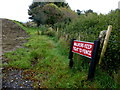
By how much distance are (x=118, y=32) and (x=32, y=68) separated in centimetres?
324

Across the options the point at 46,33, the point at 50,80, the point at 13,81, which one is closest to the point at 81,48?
the point at 50,80

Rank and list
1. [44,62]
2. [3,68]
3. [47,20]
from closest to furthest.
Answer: [3,68] < [44,62] < [47,20]

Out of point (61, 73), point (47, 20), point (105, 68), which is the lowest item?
point (61, 73)

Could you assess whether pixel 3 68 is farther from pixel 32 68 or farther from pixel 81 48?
pixel 81 48

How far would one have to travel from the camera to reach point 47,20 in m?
20.1

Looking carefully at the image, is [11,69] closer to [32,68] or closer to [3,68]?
[3,68]

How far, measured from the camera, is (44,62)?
4418 millimetres

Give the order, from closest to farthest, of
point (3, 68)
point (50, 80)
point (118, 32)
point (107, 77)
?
1. point (107, 77)
2. point (50, 80)
3. point (118, 32)
4. point (3, 68)

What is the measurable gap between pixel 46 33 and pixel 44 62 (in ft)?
28.4

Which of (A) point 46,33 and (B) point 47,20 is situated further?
(B) point 47,20

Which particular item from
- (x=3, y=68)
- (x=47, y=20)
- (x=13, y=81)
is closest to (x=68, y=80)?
(x=13, y=81)

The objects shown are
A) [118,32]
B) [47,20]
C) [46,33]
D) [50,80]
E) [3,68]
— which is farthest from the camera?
[47,20]

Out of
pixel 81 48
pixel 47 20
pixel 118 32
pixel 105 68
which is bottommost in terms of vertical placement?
pixel 105 68

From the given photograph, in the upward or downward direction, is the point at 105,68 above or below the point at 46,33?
below
